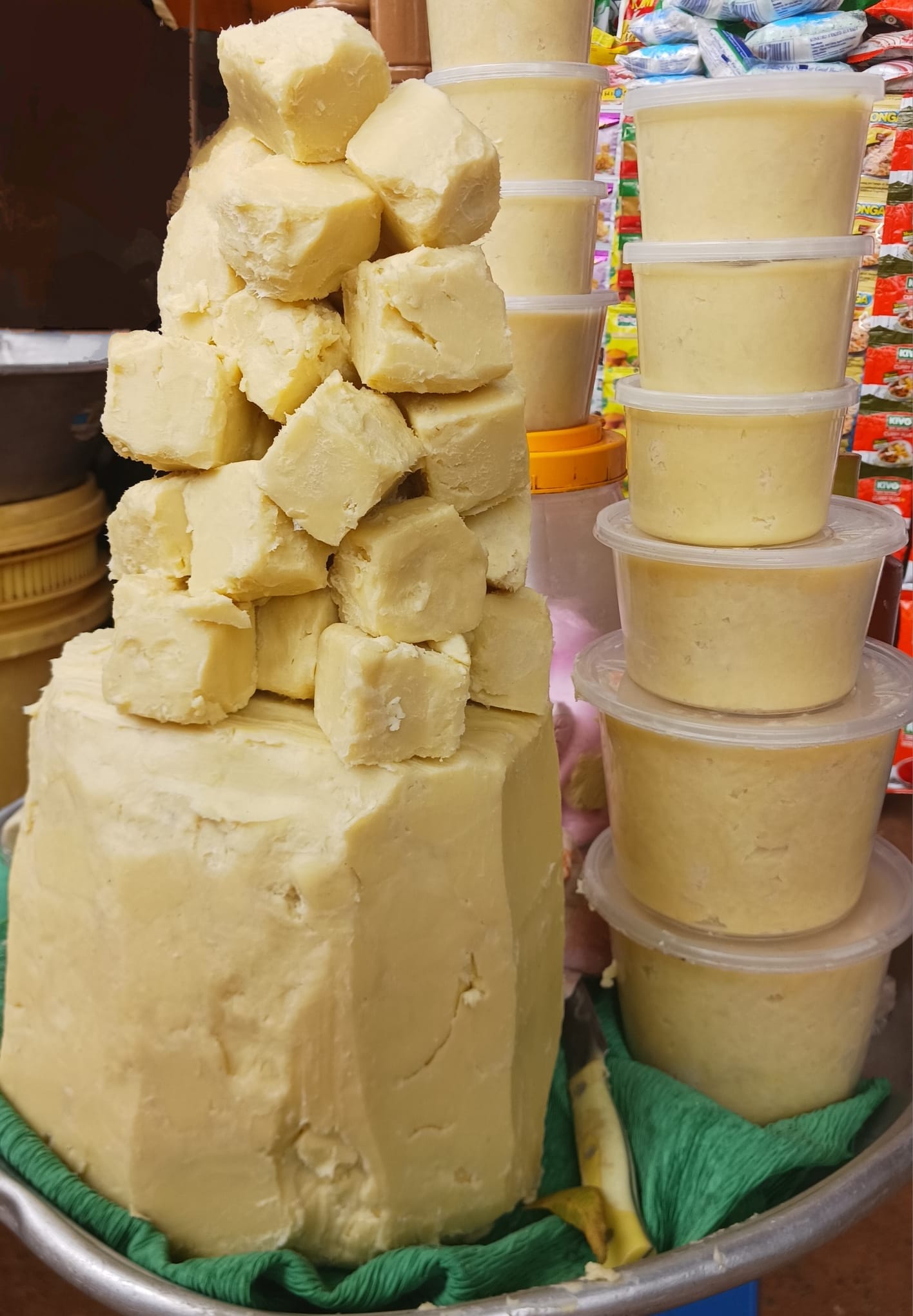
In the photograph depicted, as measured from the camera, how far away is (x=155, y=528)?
83 cm

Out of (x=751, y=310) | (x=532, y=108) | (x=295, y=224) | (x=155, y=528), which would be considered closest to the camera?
(x=295, y=224)

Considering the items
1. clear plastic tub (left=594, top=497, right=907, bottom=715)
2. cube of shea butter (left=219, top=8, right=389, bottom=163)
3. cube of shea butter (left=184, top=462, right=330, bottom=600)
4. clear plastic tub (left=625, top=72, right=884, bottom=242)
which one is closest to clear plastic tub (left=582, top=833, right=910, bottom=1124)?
clear plastic tub (left=594, top=497, right=907, bottom=715)

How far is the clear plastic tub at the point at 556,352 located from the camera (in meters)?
1.27

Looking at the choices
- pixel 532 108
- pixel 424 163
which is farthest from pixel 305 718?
pixel 532 108

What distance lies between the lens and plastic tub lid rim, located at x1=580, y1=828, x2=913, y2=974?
41.9 inches

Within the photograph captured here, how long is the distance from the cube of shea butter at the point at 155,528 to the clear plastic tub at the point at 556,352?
1.82 ft

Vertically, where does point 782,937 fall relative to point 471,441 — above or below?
below

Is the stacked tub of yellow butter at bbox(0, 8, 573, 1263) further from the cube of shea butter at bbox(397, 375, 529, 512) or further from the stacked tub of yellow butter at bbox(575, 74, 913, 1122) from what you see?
the stacked tub of yellow butter at bbox(575, 74, 913, 1122)

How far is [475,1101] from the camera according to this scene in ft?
2.86

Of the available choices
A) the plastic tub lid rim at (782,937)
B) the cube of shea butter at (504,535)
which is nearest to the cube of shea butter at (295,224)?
the cube of shea butter at (504,535)

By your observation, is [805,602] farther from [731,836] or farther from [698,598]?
[731,836]

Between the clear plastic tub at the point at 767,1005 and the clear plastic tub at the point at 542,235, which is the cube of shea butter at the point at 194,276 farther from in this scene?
the clear plastic tub at the point at 767,1005

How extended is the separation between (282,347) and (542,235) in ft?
2.02

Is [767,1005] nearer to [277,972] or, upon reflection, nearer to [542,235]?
[277,972]
